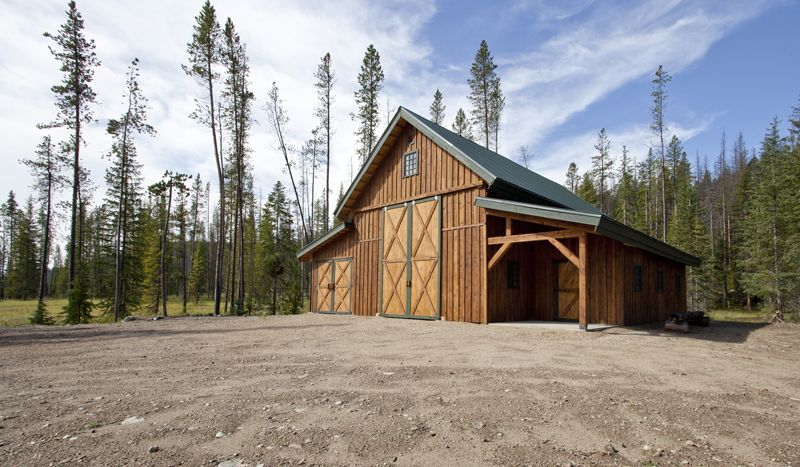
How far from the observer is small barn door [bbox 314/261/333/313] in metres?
A: 18.4

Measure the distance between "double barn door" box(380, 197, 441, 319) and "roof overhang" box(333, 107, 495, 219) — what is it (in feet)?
5.78

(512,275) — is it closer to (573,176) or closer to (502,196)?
(502,196)

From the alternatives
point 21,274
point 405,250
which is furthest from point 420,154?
point 21,274

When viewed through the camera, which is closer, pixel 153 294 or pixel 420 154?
pixel 420 154

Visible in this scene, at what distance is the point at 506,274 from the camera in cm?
1310

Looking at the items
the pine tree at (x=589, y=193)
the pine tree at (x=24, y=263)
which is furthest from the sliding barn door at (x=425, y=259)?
the pine tree at (x=24, y=263)

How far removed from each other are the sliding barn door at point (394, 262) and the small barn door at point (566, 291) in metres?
5.26

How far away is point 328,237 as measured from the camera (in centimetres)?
1792

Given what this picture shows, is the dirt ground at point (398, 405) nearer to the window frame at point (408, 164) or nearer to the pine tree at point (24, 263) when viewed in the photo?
the window frame at point (408, 164)

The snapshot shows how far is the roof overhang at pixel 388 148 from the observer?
1255 cm

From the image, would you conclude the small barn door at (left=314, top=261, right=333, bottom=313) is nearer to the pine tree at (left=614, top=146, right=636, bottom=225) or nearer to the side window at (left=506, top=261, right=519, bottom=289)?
the side window at (left=506, top=261, right=519, bottom=289)

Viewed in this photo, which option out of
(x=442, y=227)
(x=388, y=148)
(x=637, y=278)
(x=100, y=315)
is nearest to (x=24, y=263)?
(x=100, y=315)

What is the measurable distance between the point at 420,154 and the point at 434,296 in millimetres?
5184

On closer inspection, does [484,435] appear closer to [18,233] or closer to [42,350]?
[42,350]
